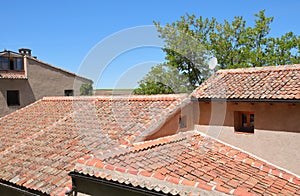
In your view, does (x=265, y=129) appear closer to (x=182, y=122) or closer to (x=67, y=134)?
(x=182, y=122)

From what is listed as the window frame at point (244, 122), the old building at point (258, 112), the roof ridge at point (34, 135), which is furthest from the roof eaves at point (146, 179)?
the window frame at point (244, 122)

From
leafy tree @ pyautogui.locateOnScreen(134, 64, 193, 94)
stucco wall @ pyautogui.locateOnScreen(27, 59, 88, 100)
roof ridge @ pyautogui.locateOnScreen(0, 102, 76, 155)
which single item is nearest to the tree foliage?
leafy tree @ pyautogui.locateOnScreen(134, 64, 193, 94)

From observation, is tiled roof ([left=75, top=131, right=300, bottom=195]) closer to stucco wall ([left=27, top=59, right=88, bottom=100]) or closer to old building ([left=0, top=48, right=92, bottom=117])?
old building ([left=0, top=48, right=92, bottom=117])

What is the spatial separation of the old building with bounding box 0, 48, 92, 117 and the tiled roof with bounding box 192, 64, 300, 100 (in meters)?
11.4

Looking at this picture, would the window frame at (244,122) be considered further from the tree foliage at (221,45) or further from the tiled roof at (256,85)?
the tree foliage at (221,45)

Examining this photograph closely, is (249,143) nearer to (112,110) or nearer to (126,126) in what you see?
(126,126)

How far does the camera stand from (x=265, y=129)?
8562mm

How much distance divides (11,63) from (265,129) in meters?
18.9

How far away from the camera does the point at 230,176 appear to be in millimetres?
5770

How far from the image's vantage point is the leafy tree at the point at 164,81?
20.3 metres

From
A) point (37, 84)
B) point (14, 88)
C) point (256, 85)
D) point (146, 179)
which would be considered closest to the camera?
point (146, 179)

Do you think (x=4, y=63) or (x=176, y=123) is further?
(x=4, y=63)

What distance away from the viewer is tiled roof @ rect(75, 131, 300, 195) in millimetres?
4555

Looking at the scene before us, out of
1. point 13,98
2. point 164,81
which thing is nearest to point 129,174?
point 164,81
